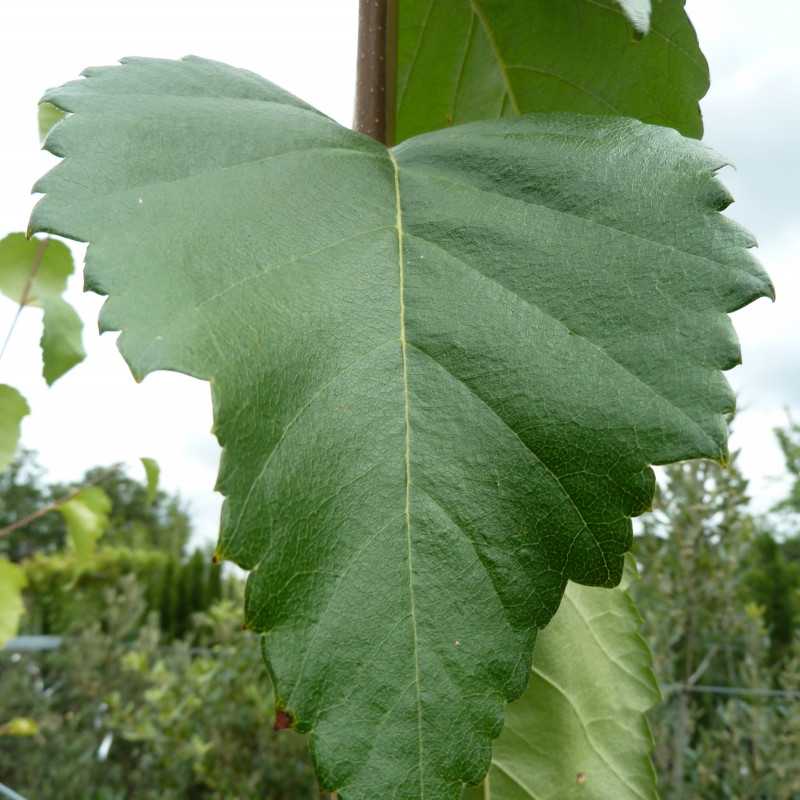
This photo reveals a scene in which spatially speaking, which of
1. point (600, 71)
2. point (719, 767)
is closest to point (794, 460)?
point (719, 767)

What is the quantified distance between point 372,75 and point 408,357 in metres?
0.18

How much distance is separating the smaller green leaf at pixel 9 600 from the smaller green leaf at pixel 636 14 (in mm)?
975

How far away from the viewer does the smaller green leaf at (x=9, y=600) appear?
1.12 m

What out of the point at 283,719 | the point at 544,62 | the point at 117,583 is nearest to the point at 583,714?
the point at 283,719

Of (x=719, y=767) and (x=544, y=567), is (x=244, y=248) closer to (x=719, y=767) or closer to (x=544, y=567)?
(x=544, y=567)

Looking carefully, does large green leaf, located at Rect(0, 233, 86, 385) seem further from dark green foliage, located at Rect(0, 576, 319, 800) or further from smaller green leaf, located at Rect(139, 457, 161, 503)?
dark green foliage, located at Rect(0, 576, 319, 800)

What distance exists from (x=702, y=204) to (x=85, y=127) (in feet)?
0.73

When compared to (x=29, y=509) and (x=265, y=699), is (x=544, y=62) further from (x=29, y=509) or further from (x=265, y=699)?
(x=29, y=509)

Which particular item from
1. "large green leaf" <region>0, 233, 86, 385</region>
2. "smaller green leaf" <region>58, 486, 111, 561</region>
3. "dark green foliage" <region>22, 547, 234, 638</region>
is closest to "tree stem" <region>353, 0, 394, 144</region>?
"large green leaf" <region>0, 233, 86, 385</region>

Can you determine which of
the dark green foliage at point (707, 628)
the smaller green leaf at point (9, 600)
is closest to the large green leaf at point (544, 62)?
the smaller green leaf at point (9, 600)

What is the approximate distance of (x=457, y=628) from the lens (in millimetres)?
282

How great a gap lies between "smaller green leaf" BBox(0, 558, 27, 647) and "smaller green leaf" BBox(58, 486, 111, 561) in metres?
0.10

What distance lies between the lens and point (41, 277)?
1.00 meters

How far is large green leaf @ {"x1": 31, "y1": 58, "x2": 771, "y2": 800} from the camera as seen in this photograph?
281mm
